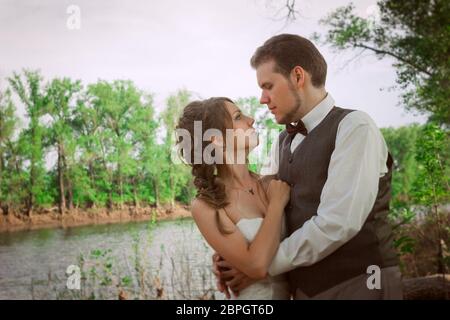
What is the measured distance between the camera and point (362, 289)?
1.41 m

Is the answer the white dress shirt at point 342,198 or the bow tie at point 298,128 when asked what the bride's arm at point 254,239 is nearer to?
the white dress shirt at point 342,198

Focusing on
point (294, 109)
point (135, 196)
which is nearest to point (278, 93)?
point (294, 109)

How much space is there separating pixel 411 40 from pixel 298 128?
17.7ft

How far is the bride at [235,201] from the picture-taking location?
140 centimetres

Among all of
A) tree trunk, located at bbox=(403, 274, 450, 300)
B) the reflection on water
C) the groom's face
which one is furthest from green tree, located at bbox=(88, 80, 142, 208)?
the groom's face

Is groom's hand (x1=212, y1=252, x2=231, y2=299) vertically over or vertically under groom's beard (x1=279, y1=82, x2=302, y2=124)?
under

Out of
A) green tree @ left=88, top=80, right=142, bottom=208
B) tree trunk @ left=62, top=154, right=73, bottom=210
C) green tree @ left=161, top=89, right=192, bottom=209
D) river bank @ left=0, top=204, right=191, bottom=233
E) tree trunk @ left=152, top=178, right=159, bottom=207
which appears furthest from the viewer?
green tree @ left=88, top=80, right=142, bottom=208

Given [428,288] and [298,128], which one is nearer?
[298,128]

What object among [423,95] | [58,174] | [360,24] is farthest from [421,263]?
[58,174]

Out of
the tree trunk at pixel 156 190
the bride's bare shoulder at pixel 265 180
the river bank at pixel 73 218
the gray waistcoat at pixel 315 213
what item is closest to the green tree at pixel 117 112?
the tree trunk at pixel 156 190

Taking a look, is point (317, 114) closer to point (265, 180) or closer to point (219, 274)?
point (265, 180)

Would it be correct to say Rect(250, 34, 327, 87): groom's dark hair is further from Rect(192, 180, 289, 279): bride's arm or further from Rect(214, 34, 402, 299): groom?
Rect(192, 180, 289, 279): bride's arm

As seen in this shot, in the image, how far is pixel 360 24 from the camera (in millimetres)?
6457

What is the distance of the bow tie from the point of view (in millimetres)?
1523
